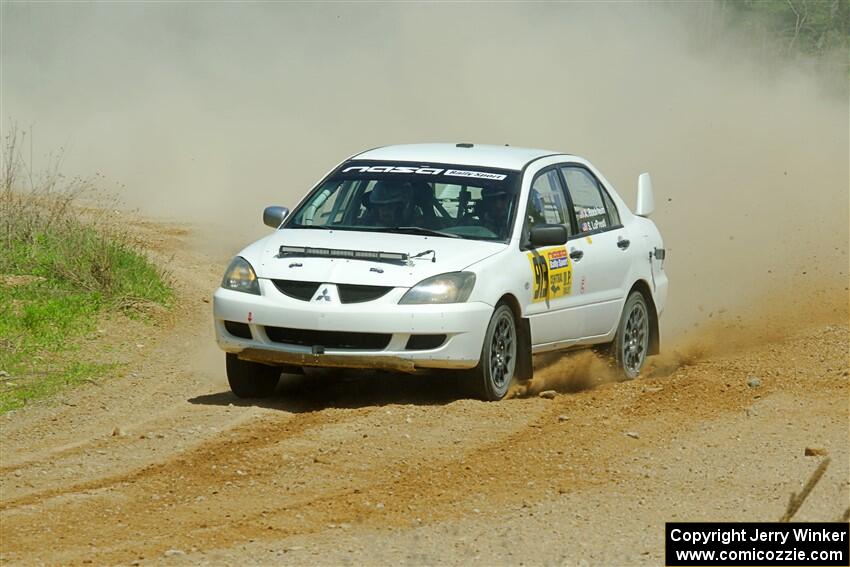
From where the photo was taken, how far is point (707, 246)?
21.0 m

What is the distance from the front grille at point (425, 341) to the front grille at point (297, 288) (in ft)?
2.09

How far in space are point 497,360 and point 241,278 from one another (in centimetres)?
163

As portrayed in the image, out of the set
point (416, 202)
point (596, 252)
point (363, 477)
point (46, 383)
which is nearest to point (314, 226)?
point (416, 202)

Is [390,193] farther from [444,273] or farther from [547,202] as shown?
[444,273]

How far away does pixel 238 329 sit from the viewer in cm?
967

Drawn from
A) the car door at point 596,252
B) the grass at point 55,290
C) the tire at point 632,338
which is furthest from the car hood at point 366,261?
the grass at point 55,290

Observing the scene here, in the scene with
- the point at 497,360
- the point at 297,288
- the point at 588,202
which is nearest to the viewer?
the point at 297,288

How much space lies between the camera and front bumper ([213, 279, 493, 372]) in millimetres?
Answer: 9336

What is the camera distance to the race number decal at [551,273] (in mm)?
10227

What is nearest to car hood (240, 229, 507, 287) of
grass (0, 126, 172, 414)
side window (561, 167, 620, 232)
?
side window (561, 167, 620, 232)

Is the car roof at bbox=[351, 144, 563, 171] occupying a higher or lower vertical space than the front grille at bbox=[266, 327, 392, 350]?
higher

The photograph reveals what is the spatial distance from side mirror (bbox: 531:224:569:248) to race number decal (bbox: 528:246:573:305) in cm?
13

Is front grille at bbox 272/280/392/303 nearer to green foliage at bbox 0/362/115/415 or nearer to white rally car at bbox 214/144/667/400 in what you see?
white rally car at bbox 214/144/667/400

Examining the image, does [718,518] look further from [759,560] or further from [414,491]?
[414,491]
